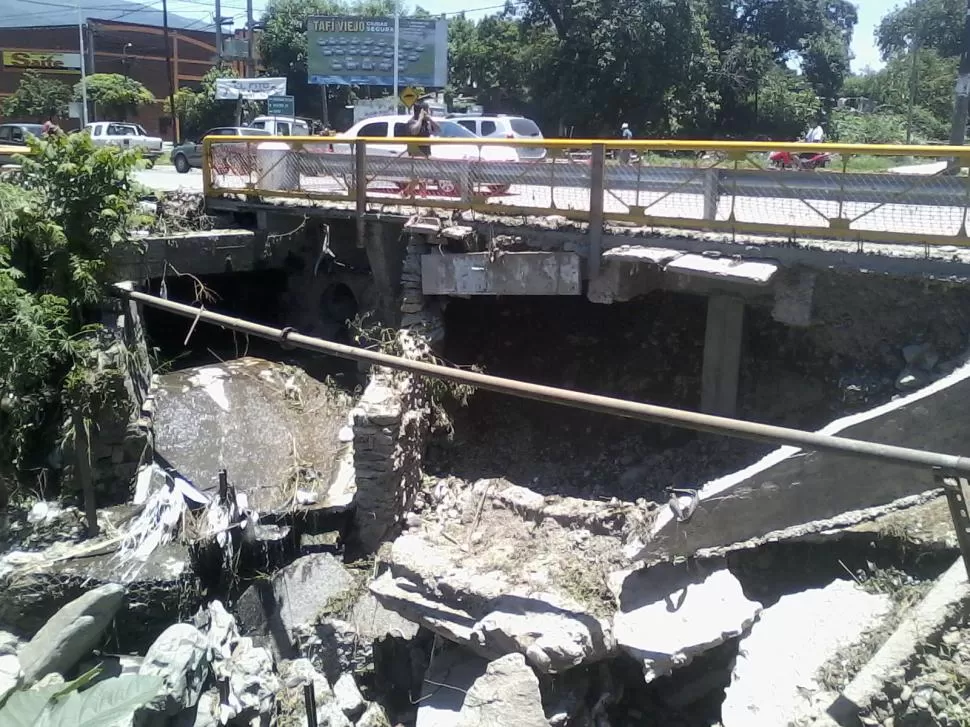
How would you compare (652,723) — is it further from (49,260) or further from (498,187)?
(49,260)

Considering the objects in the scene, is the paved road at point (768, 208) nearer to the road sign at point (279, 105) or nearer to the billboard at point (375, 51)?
the road sign at point (279, 105)

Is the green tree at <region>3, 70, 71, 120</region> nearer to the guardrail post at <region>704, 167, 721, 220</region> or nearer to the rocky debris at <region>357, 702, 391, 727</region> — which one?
the guardrail post at <region>704, 167, 721, 220</region>

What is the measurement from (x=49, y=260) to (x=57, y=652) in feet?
13.3

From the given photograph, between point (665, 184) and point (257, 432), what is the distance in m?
4.68

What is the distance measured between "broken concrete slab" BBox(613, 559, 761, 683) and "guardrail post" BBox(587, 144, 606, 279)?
3.52 m

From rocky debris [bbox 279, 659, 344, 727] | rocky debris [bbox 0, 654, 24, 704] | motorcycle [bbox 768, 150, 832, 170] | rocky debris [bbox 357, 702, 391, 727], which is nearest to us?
rocky debris [bbox 0, 654, 24, 704]

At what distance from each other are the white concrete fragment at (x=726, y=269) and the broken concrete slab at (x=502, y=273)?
1.11 m

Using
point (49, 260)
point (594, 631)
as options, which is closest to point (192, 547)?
point (49, 260)

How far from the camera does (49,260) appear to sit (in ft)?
27.7

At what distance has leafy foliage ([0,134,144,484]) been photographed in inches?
305

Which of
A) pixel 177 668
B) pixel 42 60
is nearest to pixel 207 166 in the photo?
pixel 177 668

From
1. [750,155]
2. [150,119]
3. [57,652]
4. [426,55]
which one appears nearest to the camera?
[57,652]

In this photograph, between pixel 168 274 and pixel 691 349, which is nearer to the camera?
pixel 691 349

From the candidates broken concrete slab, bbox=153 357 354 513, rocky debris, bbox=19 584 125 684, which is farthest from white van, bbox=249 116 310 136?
rocky debris, bbox=19 584 125 684
